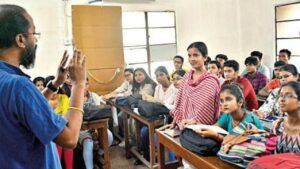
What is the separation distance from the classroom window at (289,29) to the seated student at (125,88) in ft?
7.51

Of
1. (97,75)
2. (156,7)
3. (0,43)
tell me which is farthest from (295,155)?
(156,7)

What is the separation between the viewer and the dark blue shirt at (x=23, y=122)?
2.96 ft

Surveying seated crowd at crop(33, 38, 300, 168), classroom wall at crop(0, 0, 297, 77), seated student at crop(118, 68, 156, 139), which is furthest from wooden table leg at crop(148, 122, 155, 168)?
classroom wall at crop(0, 0, 297, 77)

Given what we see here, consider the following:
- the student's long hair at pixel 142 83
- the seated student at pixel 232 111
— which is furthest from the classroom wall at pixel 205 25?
the seated student at pixel 232 111

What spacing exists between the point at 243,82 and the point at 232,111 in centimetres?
138

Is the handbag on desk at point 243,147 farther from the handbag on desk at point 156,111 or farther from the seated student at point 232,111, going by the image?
the handbag on desk at point 156,111

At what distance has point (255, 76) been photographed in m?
4.24

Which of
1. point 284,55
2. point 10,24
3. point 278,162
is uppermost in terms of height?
point 10,24

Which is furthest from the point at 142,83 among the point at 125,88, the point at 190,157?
the point at 190,157

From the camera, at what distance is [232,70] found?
3520 millimetres

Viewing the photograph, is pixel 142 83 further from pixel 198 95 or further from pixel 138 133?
pixel 198 95

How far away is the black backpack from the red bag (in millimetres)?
345

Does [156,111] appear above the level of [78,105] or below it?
below

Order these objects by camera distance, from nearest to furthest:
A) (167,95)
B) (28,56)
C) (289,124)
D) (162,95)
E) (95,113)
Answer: (28,56), (289,124), (95,113), (167,95), (162,95)
